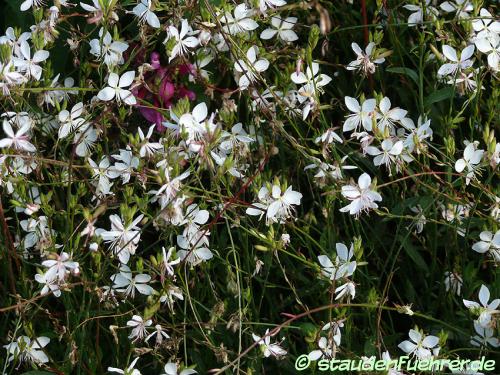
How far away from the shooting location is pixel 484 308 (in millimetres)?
1614

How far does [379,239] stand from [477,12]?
0.52m

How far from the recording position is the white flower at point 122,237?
1605 mm

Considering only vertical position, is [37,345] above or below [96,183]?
below

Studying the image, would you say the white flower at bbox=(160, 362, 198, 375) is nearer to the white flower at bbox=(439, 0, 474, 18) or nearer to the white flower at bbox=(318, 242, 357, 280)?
the white flower at bbox=(318, 242, 357, 280)

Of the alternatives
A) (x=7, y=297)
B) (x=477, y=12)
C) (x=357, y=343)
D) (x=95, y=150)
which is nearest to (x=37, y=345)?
(x=7, y=297)

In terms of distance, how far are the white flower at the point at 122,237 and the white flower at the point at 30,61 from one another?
41 cm

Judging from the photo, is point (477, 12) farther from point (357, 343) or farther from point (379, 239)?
point (357, 343)

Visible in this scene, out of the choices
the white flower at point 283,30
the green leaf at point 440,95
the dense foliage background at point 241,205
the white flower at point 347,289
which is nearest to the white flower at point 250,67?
the dense foliage background at point 241,205

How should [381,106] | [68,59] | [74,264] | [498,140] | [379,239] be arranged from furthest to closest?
1. [68,59]
2. [498,140]
3. [379,239]
4. [381,106]
5. [74,264]

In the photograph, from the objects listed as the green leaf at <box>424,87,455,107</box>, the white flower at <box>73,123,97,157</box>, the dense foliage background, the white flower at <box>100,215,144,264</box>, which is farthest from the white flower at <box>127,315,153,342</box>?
the green leaf at <box>424,87,455,107</box>

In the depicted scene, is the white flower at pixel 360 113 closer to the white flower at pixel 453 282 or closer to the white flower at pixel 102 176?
the white flower at pixel 453 282

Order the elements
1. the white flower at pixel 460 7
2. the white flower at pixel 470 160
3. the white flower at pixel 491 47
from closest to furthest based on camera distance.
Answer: the white flower at pixel 470 160, the white flower at pixel 491 47, the white flower at pixel 460 7

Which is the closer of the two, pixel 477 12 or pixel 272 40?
pixel 477 12

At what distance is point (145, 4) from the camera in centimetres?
181
